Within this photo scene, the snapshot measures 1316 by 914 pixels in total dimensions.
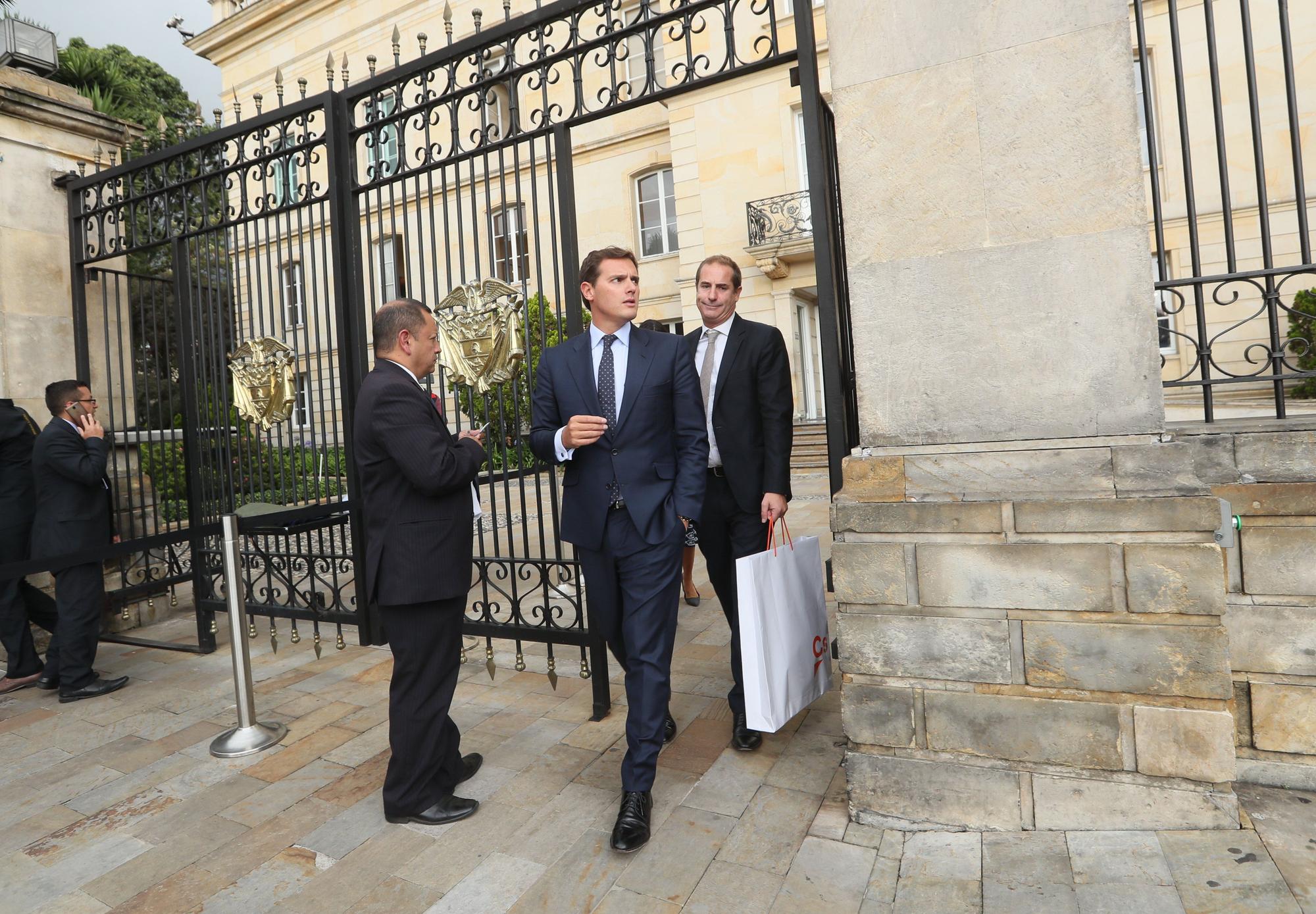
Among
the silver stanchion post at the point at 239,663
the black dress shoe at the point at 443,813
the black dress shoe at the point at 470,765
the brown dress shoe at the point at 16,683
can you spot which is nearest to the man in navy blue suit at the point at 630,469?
the black dress shoe at the point at 443,813

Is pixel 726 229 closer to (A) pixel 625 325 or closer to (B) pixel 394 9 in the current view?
(B) pixel 394 9

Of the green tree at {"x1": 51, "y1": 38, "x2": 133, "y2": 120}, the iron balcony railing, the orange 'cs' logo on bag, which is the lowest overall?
the orange 'cs' logo on bag

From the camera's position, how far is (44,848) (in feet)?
9.33

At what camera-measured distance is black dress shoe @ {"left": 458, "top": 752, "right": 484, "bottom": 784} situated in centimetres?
316

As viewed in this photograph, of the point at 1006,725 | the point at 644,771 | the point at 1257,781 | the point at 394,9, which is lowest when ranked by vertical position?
the point at 1257,781

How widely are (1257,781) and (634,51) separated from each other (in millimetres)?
17139

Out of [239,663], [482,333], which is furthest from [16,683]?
[482,333]

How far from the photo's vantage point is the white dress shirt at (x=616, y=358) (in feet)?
9.60

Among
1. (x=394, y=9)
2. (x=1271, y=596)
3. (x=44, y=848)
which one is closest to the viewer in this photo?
(x=1271, y=596)

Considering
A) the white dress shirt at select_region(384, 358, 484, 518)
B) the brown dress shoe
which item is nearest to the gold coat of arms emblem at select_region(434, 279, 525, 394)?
the white dress shirt at select_region(384, 358, 484, 518)

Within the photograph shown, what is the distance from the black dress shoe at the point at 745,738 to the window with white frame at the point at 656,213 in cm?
1596

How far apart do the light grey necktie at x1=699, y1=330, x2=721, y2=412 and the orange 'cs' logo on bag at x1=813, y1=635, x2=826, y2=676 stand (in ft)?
3.74

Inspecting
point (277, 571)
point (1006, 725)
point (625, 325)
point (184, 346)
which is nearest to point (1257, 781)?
point (1006, 725)

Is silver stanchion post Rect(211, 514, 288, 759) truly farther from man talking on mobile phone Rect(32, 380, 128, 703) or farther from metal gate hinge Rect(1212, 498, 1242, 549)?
metal gate hinge Rect(1212, 498, 1242, 549)
